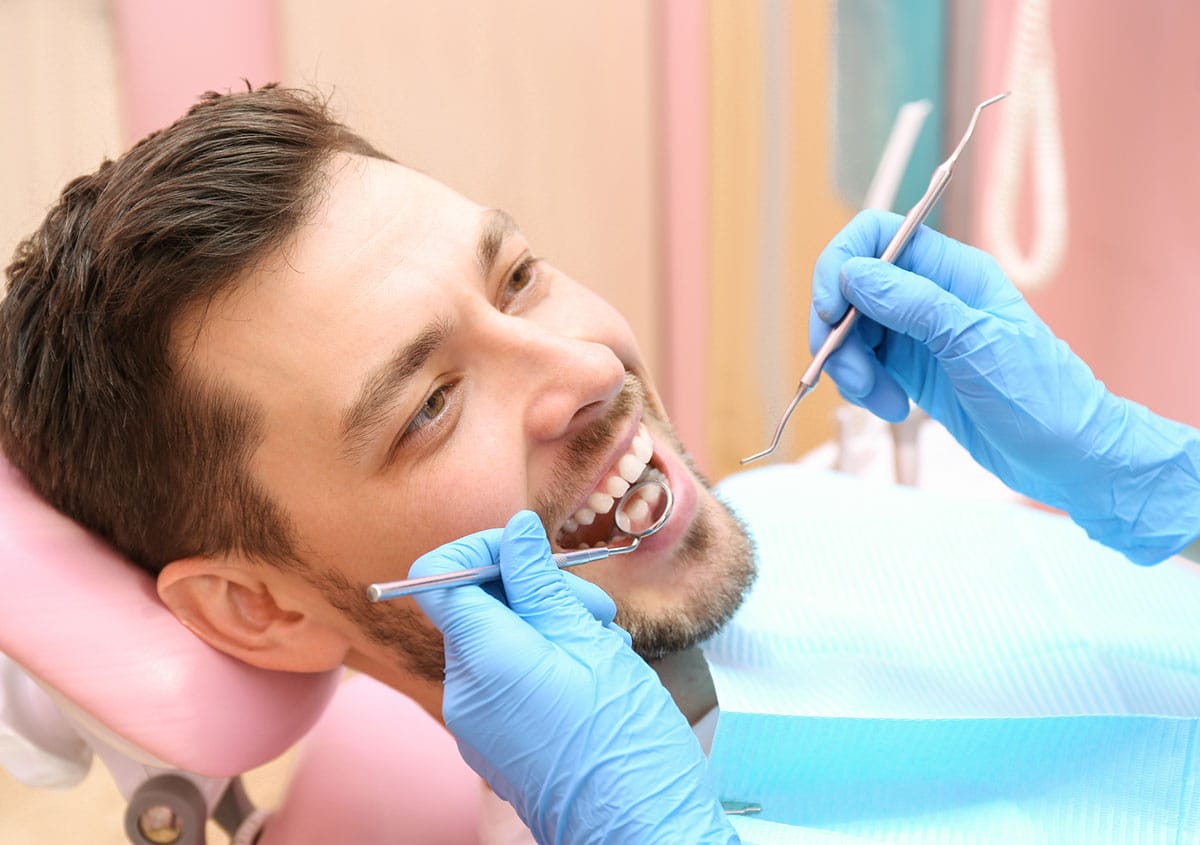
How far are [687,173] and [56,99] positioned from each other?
1.39 m

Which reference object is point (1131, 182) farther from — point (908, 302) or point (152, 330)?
point (152, 330)

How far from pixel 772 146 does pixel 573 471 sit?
1.59 metres

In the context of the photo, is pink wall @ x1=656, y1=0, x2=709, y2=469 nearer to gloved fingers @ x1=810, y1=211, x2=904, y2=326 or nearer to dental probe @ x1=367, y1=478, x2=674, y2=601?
gloved fingers @ x1=810, y1=211, x2=904, y2=326

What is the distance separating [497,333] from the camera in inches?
43.9

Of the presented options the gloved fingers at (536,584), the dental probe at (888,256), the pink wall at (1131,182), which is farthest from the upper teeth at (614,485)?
the pink wall at (1131,182)

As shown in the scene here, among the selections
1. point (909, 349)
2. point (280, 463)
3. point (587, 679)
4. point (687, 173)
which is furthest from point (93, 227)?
point (687, 173)

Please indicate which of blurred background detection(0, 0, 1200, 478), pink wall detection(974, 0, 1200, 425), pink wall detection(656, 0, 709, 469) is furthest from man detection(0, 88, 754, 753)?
pink wall detection(974, 0, 1200, 425)

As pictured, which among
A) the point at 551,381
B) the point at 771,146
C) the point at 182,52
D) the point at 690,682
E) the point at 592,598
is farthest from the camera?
the point at 771,146

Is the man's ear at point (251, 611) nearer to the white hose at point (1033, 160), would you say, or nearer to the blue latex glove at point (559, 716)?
the blue latex glove at point (559, 716)

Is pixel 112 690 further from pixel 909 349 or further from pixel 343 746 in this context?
pixel 909 349

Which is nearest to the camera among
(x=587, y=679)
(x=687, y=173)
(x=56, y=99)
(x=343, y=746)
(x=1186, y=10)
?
(x=587, y=679)

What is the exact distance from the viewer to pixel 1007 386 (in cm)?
121

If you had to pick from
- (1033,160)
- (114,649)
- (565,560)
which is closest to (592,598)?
(565,560)

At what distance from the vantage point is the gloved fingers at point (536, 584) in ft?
3.13
